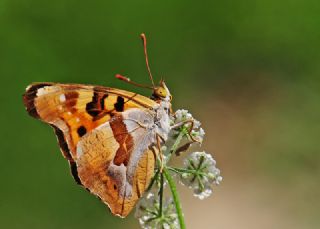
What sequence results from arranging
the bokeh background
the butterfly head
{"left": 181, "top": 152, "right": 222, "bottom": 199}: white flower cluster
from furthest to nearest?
1. the bokeh background
2. the butterfly head
3. {"left": 181, "top": 152, "right": 222, "bottom": 199}: white flower cluster

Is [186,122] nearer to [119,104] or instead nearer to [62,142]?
[119,104]

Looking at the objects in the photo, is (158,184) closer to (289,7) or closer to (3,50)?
(3,50)

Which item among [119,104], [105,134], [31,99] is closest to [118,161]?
[105,134]

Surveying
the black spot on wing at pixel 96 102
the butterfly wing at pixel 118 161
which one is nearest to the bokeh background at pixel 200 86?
the butterfly wing at pixel 118 161

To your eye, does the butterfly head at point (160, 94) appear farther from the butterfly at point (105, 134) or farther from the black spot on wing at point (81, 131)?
the black spot on wing at point (81, 131)

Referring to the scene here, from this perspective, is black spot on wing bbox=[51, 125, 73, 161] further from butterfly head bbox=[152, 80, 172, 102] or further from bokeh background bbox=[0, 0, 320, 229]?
bokeh background bbox=[0, 0, 320, 229]

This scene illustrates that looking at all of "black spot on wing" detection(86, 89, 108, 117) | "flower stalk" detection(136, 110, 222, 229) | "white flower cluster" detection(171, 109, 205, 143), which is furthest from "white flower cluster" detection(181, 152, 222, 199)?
"black spot on wing" detection(86, 89, 108, 117)
